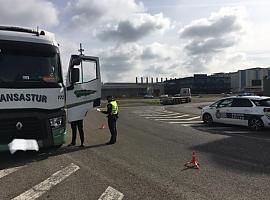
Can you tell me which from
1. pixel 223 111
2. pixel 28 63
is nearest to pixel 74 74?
pixel 28 63

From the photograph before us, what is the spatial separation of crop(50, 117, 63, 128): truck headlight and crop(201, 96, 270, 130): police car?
10177 millimetres

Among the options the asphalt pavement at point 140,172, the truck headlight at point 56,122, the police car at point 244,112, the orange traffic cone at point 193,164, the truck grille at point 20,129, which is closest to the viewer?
the asphalt pavement at point 140,172

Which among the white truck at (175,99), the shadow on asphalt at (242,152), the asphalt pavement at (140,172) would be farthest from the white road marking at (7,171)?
the white truck at (175,99)

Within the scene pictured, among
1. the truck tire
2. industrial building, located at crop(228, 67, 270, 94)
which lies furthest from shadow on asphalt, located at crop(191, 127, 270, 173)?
industrial building, located at crop(228, 67, 270, 94)

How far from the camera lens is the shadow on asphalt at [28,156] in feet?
32.7

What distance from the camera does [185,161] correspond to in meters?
9.97

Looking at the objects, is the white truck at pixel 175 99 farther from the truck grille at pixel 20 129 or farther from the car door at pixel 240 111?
the truck grille at pixel 20 129

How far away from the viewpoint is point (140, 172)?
8.63 m

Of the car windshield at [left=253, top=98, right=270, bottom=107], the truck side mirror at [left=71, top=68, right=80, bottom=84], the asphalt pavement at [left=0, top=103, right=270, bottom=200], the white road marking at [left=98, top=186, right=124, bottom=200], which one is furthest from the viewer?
the car windshield at [left=253, top=98, right=270, bottom=107]

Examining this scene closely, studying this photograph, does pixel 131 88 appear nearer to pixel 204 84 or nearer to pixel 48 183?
pixel 204 84

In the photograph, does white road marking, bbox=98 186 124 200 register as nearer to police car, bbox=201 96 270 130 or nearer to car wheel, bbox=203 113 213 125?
police car, bbox=201 96 270 130

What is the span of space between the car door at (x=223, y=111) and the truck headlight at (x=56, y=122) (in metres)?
11.0

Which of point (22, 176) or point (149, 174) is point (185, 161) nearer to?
point (149, 174)

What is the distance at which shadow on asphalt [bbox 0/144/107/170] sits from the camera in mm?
9953
